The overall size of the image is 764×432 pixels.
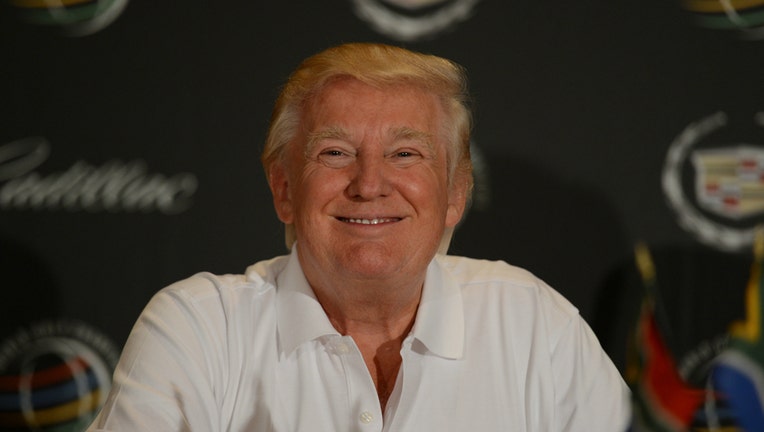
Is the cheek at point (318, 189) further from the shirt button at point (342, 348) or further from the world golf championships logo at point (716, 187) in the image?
the world golf championships logo at point (716, 187)

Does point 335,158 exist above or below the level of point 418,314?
above

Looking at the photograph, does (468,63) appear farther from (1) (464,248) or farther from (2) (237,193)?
(2) (237,193)

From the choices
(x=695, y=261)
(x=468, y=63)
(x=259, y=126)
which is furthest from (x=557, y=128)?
(x=259, y=126)

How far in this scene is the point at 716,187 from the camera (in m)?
3.05

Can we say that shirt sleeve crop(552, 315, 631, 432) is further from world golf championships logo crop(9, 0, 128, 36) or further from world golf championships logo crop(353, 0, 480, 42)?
world golf championships logo crop(9, 0, 128, 36)

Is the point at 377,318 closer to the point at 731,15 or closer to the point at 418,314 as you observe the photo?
the point at 418,314

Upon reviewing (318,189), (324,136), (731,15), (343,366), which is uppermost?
(731,15)

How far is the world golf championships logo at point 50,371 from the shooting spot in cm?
314

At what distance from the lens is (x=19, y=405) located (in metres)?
3.16

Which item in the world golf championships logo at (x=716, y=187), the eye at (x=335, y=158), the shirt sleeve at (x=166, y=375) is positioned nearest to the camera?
the shirt sleeve at (x=166, y=375)

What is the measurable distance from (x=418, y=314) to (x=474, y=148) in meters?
1.02

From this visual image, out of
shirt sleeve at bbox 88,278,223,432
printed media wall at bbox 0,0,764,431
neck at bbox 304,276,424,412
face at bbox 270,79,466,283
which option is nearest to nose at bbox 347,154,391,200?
face at bbox 270,79,466,283

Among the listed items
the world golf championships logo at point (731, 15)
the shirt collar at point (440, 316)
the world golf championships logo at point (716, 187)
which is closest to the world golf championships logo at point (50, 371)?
the shirt collar at point (440, 316)

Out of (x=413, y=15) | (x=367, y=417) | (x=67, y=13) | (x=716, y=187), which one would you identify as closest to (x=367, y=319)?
(x=367, y=417)
